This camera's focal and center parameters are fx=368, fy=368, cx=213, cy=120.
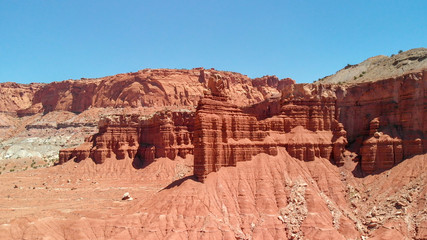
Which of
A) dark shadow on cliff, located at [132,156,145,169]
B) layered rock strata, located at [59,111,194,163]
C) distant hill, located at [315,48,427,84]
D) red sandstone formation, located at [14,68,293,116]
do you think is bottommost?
dark shadow on cliff, located at [132,156,145,169]

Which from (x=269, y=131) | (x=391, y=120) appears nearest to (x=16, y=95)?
(x=269, y=131)

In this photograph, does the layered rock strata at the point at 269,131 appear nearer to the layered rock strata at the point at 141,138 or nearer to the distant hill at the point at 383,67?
the distant hill at the point at 383,67

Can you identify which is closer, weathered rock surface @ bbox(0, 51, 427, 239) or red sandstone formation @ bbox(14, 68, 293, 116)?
weathered rock surface @ bbox(0, 51, 427, 239)

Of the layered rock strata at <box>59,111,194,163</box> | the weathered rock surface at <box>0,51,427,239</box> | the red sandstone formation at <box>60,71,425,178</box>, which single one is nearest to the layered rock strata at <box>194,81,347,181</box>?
the red sandstone formation at <box>60,71,425,178</box>

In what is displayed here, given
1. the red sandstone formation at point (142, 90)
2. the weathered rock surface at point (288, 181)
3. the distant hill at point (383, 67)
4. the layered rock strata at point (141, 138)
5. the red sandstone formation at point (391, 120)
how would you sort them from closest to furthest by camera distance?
the weathered rock surface at point (288, 181) < the red sandstone formation at point (391, 120) < the distant hill at point (383, 67) < the layered rock strata at point (141, 138) < the red sandstone formation at point (142, 90)

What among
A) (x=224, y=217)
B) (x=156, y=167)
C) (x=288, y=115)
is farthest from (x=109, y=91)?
(x=224, y=217)

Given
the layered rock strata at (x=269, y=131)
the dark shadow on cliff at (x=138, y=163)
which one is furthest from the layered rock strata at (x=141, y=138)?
the layered rock strata at (x=269, y=131)

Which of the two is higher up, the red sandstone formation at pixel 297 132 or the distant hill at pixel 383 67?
the distant hill at pixel 383 67

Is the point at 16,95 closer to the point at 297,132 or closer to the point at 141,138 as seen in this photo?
the point at 141,138

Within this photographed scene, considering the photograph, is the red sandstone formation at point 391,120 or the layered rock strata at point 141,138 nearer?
the red sandstone formation at point 391,120

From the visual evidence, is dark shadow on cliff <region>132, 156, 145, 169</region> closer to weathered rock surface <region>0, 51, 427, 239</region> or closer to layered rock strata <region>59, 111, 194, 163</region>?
layered rock strata <region>59, 111, 194, 163</region>

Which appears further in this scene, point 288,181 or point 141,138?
point 141,138

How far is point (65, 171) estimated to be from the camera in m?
84.4

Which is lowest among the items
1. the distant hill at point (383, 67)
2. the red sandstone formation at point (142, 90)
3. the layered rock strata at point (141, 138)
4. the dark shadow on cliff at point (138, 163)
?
the dark shadow on cliff at point (138, 163)
